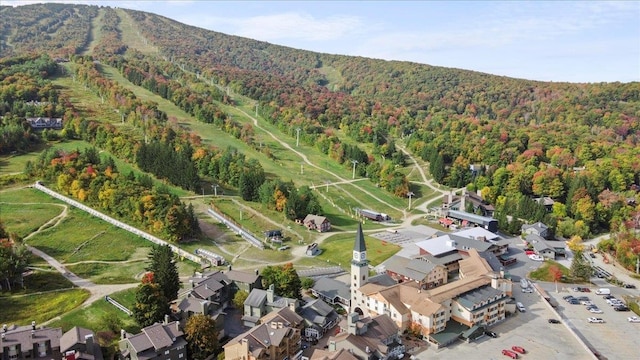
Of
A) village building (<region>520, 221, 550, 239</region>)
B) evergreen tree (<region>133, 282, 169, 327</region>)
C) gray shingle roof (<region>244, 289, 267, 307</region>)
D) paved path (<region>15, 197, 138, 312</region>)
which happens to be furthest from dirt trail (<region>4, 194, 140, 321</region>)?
village building (<region>520, 221, 550, 239</region>)

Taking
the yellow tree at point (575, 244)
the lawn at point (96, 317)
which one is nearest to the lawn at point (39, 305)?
the lawn at point (96, 317)

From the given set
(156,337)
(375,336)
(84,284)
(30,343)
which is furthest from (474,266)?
(30,343)

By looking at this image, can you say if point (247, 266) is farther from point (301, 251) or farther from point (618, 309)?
point (618, 309)

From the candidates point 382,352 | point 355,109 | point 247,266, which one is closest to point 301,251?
point 247,266

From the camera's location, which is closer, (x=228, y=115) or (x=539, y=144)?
(x=539, y=144)

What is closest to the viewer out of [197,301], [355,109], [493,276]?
[197,301]

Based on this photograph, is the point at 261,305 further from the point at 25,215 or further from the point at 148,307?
the point at 25,215
